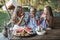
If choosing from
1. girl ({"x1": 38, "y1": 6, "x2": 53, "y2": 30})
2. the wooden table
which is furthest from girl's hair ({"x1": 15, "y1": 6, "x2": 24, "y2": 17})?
the wooden table

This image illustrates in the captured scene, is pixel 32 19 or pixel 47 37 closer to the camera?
pixel 47 37

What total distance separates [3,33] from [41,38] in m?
0.83

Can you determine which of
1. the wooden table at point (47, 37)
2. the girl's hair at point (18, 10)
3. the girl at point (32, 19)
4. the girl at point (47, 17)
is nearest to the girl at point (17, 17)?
the girl's hair at point (18, 10)

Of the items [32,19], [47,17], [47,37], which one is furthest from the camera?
[32,19]

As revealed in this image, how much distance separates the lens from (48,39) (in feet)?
9.35

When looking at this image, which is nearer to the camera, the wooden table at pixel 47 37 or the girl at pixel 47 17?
the wooden table at pixel 47 37

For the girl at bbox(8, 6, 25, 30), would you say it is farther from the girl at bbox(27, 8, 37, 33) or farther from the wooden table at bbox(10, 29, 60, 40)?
the wooden table at bbox(10, 29, 60, 40)

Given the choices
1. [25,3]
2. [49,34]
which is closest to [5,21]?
[25,3]

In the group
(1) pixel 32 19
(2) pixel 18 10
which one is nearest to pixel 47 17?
(1) pixel 32 19

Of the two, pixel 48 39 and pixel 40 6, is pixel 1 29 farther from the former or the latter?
pixel 48 39

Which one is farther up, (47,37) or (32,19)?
(32,19)

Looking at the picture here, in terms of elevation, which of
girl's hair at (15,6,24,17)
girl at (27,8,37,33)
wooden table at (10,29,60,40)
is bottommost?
wooden table at (10,29,60,40)

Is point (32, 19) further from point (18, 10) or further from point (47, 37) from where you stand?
point (47, 37)

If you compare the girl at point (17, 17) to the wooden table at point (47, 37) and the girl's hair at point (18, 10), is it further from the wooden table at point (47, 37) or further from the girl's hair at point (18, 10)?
the wooden table at point (47, 37)
